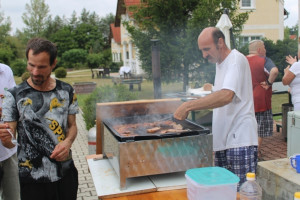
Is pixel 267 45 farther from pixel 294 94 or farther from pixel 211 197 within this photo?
pixel 211 197

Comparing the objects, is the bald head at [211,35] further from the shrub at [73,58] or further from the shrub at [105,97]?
the shrub at [73,58]

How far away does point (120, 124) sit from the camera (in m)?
2.66

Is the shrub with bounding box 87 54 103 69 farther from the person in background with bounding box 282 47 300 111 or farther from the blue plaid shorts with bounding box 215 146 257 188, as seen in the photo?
the blue plaid shorts with bounding box 215 146 257 188

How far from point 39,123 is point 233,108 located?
1.35 meters

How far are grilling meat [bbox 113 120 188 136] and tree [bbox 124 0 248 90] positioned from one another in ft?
24.3

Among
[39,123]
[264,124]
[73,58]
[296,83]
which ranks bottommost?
[264,124]

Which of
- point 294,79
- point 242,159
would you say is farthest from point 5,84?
point 294,79

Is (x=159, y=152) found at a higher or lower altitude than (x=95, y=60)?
lower

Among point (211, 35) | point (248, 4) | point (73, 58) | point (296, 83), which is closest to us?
point (211, 35)

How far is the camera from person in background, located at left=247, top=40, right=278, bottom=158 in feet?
15.7

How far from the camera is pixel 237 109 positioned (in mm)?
2287

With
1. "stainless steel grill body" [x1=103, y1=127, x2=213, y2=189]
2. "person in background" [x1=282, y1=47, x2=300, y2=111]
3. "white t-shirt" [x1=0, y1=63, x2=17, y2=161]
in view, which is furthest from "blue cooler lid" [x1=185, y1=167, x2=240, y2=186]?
"person in background" [x1=282, y1=47, x2=300, y2=111]

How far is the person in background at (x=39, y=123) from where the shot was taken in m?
2.01

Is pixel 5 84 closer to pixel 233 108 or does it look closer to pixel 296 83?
pixel 233 108
